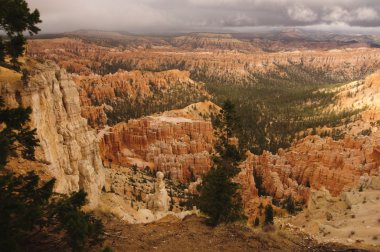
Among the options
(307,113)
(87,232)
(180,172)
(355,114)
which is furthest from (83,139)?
(307,113)

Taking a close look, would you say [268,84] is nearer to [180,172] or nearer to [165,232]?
[180,172]

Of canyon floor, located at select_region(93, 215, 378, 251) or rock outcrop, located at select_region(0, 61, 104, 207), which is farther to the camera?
rock outcrop, located at select_region(0, 61, 104, 207)

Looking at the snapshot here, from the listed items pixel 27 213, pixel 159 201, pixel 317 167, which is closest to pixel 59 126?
pixel 159 201

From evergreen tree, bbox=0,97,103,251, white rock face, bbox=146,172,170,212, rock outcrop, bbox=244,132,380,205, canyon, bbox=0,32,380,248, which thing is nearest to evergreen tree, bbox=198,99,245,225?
canyon, bbox=0,32,380,248

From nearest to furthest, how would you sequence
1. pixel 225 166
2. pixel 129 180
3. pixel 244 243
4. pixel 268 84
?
pixel 244 243
pixel 225 166
pixel 129 180
pixel 268 84

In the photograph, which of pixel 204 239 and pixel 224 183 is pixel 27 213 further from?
pixel 224 183

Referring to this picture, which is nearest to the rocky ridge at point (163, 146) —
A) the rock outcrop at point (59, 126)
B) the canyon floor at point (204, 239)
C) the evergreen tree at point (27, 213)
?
the rock outcrop at point (59, 126)

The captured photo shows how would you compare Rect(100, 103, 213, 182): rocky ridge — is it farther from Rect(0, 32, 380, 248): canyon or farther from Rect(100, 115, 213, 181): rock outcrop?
Rect(0, 32, 380, 248): canyon
